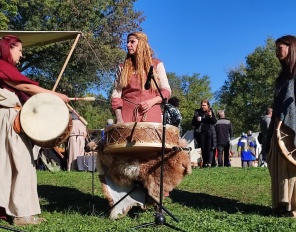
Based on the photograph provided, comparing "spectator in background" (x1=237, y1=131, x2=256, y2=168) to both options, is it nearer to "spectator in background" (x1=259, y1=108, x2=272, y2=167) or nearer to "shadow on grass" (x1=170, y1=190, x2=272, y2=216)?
"spectator in background" (x1=259, y1=108, x2=272, y2=167)

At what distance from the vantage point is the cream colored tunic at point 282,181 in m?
5.38

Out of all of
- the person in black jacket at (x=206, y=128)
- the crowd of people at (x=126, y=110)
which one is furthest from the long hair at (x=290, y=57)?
the person in black jacket at (x=206, y=128)

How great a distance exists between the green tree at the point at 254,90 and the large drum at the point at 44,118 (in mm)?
47472

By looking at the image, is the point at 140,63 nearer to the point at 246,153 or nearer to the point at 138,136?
the point at 138,136

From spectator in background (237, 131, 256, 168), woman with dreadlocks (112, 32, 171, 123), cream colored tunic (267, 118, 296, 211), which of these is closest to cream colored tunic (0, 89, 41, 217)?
woman with dreadlocks (112, 32, 171, 123)

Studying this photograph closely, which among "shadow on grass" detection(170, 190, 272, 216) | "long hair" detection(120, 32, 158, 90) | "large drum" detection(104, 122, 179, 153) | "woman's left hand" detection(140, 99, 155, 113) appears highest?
"long hair" detection(120, 32, 158, 90)

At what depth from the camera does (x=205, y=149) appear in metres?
13.2

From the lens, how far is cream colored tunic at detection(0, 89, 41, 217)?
507cm

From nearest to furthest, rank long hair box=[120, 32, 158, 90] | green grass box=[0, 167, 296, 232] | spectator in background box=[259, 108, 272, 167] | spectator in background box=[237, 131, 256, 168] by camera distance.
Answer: green grass box=[0, 167, 296, 232], long hair box=[120, 32, 158, 90], spectator in background box=[259, 108, 272, 167], spectator in background box=[237, 131, 256, 168]

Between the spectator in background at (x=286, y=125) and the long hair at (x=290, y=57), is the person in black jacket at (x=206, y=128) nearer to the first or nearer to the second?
the spectator in background at (x=286, y=125)

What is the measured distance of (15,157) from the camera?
5086 mm

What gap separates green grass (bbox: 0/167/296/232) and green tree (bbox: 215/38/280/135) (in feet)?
141

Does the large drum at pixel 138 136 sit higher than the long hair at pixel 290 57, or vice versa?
the long hair at pixel 290 57

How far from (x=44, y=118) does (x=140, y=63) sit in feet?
4.52
